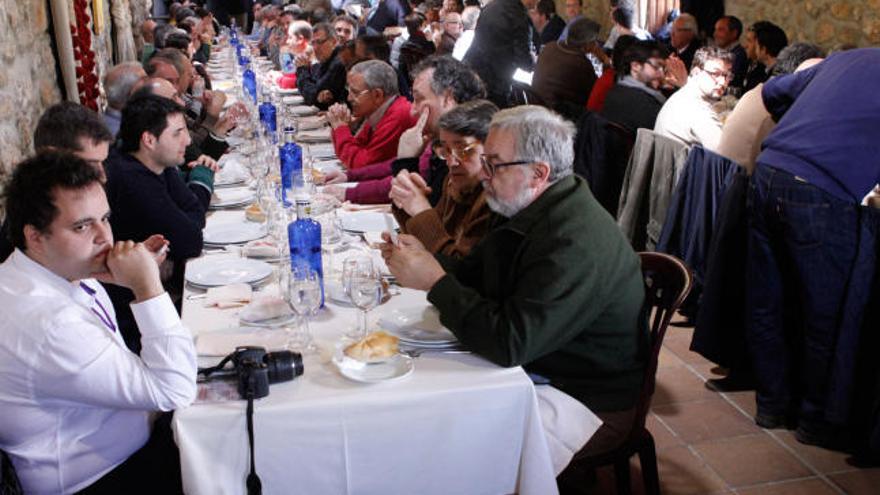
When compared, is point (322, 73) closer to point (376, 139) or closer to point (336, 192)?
point (376, 139)

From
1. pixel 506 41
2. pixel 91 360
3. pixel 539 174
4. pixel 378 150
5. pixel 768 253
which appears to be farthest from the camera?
pixel 506 41

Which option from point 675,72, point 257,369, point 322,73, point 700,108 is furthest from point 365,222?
point 322,73

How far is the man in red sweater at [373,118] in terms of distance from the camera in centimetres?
369

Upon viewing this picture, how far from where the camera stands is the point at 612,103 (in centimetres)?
446

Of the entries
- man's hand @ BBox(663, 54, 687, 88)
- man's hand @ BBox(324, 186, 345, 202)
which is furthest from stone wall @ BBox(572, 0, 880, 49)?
man's hand @ BBox(324, 186, 345, 202)

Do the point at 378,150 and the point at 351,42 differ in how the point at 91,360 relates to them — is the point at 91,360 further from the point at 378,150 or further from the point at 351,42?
the point at 351,42

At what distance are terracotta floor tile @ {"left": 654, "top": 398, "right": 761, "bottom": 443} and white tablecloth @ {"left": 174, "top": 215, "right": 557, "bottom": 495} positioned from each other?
1.25 m

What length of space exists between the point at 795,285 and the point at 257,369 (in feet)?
6.54

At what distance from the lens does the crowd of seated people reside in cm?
146

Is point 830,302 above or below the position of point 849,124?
below

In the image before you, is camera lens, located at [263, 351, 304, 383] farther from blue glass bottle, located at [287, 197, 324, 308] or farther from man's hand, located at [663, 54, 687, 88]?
man's hand, located at [663, 54, 687, 88]

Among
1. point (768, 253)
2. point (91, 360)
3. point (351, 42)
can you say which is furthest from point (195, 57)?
point (91, 360)

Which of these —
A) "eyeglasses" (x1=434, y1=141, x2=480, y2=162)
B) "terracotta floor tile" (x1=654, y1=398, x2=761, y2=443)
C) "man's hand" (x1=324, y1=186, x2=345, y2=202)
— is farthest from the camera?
"man's hand" (x1=324, y1=186, x2=345, y2=202)

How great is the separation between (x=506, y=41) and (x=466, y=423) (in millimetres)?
4859
